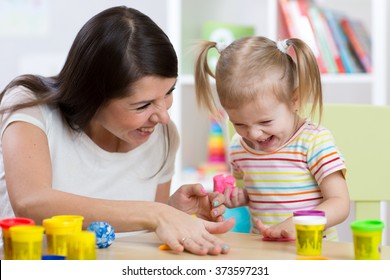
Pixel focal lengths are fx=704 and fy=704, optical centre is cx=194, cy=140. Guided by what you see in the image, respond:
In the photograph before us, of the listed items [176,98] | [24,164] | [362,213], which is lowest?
[362,213]

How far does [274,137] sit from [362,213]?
32 centimetres

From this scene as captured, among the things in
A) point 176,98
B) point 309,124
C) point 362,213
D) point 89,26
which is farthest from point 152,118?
point 176,98

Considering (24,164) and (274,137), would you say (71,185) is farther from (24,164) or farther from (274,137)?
(274,137)

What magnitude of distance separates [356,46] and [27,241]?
2344 mm

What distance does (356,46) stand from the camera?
309cm

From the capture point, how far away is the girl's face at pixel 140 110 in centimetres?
151

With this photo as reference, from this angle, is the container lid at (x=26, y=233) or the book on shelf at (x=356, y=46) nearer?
the container lid at (x=26, y=233)

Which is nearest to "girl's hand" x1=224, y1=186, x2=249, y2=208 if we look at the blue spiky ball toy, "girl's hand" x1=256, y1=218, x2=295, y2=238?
"girl's hand" x1=256, y1=218, x2=295, y2=238

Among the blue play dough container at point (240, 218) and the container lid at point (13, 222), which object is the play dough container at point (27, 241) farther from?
the blue play dough container at point (240, 218)

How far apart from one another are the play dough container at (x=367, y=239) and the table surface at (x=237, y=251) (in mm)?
30

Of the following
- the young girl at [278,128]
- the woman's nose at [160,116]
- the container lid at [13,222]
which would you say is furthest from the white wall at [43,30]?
the container lid at [13,222]

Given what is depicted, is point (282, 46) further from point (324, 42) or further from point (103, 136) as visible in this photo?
point (324, 42)

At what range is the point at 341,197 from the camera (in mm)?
1503
